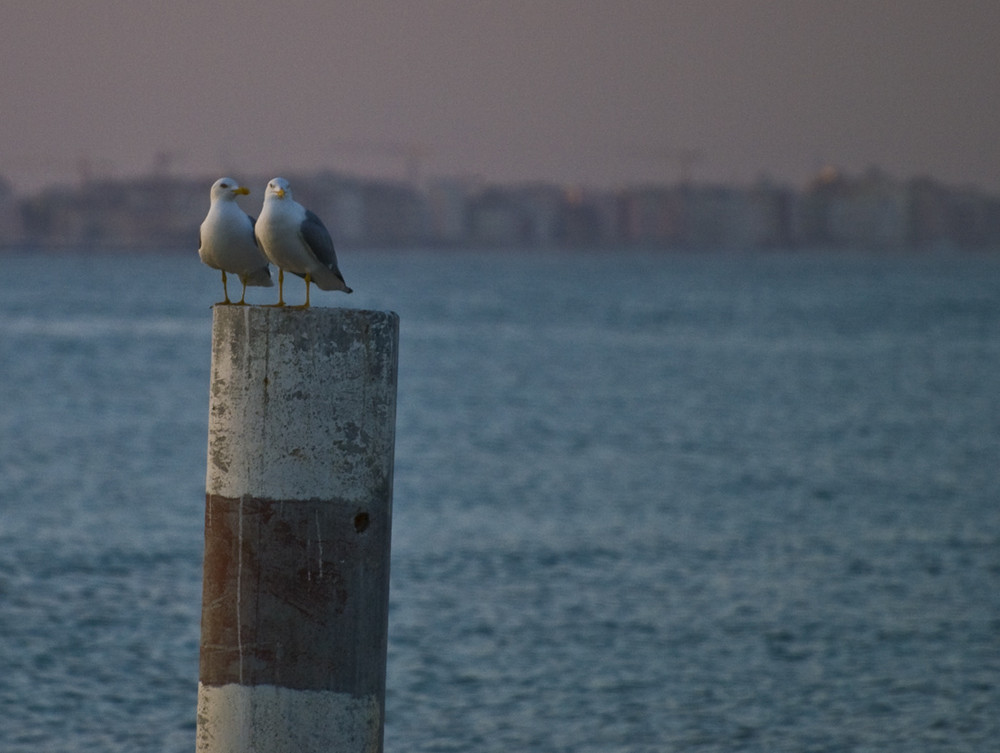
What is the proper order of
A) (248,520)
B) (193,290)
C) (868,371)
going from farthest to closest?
(193,290) → (868,371) → (248,520)

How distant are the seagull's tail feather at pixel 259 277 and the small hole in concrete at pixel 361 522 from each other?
1394 millimetres

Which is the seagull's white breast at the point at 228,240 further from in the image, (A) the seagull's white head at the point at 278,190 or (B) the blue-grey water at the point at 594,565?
(B) the blue-grey water at the point at 594,565

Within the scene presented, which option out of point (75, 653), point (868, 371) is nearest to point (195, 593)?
point (75, 653)

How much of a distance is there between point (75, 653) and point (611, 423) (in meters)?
20.7

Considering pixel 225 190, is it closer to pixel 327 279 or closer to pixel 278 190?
pixel 278 190

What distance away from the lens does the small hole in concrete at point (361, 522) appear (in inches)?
195

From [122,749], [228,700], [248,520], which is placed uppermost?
[248,520]

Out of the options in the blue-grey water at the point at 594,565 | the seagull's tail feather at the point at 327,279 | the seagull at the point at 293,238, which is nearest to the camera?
the seagull at the point at 293,238

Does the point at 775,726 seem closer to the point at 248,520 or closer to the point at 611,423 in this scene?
the point at 248,520

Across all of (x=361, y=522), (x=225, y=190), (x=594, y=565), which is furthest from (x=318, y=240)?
(x=594, y=565)

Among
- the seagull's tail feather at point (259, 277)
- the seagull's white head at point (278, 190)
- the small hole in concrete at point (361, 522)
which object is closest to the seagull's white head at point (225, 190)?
the seagull's white head at point (278, 190)

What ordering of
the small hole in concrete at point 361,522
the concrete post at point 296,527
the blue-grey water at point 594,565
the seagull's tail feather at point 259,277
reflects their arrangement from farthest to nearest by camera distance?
the blue-grey water at point 594,565 < the seagull's tail feather at point 259,277 < the small hole in concrete at point 361,522 < the concrete post at point 296,527

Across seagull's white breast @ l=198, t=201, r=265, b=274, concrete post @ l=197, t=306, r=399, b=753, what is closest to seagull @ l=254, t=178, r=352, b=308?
seagull's white breast @ l=198, t=201, r=265, b=274

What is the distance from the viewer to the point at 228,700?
5.01 metres
